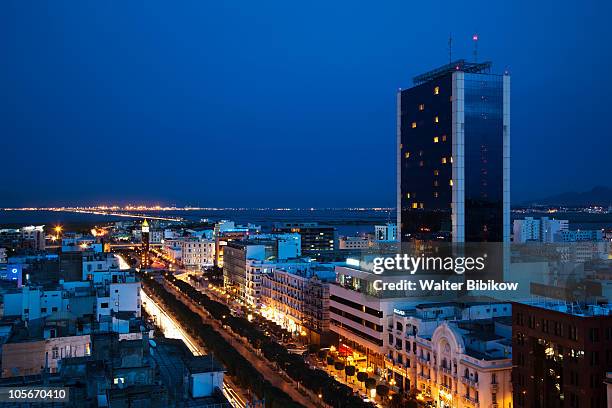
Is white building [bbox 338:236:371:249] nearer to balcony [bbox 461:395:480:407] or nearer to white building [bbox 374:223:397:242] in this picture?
white building [bbox 374:223:397:242]

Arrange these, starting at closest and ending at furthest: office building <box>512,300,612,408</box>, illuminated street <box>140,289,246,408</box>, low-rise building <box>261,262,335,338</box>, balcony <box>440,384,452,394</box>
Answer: office building <box>512,300,612,408</box> < balcony <box>440,384,452,394</box> < illuminated street <box>140,289,246,408</box> < low-rise building <box>261,262,335,338</box>

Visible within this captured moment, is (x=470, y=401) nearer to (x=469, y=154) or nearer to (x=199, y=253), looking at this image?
(x=469, y=154)

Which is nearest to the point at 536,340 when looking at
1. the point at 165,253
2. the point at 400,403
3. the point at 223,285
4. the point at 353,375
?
the point at 400,403

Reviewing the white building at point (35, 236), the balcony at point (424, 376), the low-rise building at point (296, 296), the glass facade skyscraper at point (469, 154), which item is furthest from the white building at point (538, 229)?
→ the balcony at point (424, 376)

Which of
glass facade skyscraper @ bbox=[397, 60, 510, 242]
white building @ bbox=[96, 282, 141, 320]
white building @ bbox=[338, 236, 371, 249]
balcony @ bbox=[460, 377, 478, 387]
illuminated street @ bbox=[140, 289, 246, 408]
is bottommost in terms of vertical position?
illuminated street @ bbox=[140, 289, 246, 408]

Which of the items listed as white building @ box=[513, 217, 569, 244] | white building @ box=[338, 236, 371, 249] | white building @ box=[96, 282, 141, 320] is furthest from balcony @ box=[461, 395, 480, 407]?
white building @ box=[513, 217, 569, 244]

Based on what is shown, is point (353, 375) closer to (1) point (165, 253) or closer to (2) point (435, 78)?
(2) point (435, 78)

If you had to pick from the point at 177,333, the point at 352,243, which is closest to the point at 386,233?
the point at 352,243

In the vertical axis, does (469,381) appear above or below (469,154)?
below
